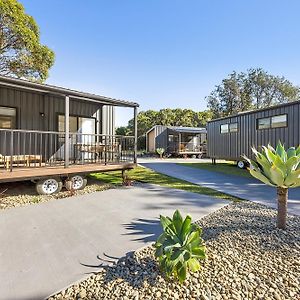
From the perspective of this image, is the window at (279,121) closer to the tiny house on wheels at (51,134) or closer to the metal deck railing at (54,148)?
the tiny house on wheels at (51,134)

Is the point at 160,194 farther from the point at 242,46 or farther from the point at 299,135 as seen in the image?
the point at 242,46

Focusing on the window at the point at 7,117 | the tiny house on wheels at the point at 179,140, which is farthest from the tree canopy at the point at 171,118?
the window at the point at 7,117

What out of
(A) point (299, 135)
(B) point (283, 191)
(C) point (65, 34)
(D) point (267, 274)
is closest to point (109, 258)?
(D) point (267, 274)

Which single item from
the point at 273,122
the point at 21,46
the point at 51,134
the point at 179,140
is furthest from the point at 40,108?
the point at 179,140

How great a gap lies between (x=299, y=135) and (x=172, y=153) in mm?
16350

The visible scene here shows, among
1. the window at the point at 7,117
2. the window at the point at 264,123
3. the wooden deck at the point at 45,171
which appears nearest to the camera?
the wooden deck at the point at 45,171

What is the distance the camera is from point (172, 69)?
57.7ft

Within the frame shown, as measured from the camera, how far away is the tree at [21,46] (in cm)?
1184

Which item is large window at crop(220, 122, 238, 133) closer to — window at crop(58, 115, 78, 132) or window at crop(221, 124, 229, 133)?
window at crop(221, 124, 229, 133)

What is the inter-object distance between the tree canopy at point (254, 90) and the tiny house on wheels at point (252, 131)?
20.2 metres

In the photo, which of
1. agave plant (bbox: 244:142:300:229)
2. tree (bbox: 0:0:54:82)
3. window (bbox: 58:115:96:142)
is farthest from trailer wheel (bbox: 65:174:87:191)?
tree (bbox: 0:0:54:82)

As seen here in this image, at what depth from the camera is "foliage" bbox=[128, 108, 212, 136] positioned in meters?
33.5

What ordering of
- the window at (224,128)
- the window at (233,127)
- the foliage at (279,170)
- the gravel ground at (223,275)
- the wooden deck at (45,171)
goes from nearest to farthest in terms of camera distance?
the gravel ground at (223,275)
the foliage at (279,170)
the wooden deck at (45,171)
the window at (233,127)
the window at (224,128)

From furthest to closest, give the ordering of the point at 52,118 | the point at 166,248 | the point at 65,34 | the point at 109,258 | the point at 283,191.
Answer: the point at 65,34, the point at 52,118, the point at 283,191, the point at 109,258, the point at 166,248
